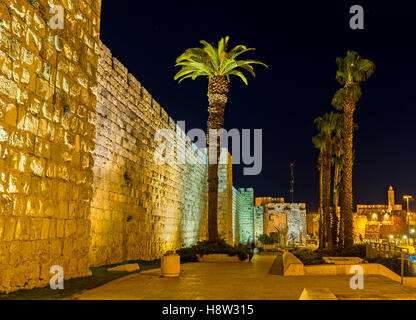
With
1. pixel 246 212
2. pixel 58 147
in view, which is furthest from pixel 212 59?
pixel 246 212

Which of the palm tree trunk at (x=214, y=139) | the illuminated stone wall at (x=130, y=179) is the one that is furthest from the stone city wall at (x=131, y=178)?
the palm tree trunk at (x=214, y=139)

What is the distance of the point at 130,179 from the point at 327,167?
17.8 meters

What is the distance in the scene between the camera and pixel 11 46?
596 cm

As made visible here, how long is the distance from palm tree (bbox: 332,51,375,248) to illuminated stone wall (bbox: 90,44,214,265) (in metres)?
7.63

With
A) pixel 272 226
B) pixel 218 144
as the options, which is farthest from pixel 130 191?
pixel 272 226

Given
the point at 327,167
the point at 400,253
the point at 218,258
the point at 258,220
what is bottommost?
the point at 218,258

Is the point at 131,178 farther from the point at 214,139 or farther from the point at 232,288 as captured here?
the point at 232,288

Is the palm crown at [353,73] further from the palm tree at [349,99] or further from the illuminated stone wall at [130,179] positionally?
the illuminated stone wall at [130,179]

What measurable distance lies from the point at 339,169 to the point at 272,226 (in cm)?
2770

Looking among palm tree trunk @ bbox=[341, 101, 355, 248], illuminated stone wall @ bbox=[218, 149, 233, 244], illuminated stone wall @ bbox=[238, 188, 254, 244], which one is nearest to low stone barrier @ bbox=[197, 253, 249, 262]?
palm tree trunk @ bbox=[341, 101, 355, 248]

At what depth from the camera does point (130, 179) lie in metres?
13.5

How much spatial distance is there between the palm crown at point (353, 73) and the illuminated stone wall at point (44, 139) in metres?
15.9

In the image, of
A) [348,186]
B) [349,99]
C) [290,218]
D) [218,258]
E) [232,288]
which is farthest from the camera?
[290,218]

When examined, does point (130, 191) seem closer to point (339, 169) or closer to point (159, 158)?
point (159, 158)
